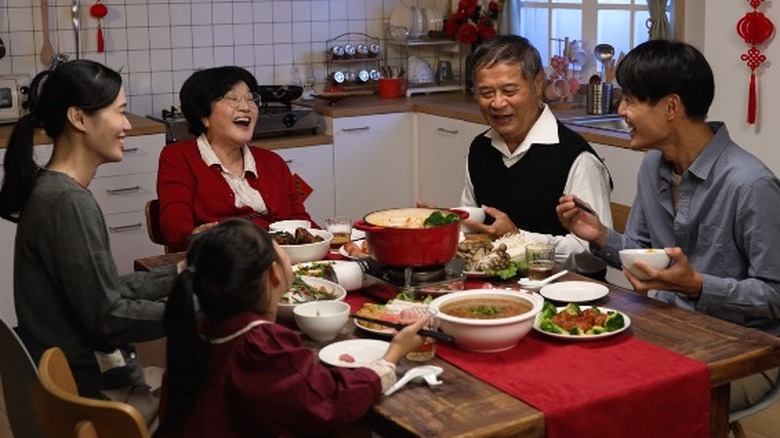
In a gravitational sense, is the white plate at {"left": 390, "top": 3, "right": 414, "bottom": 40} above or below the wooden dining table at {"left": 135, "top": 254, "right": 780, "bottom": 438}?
above

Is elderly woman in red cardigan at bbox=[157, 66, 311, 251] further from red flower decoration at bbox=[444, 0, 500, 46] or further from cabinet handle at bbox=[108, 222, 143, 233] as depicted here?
red flower decoration at bbox=[444, 0, 500, 46]

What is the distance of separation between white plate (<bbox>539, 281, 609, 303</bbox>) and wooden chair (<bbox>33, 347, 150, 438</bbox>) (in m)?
1.01

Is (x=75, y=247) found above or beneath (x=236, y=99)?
beneath

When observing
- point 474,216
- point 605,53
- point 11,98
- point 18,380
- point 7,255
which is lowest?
point 7,255

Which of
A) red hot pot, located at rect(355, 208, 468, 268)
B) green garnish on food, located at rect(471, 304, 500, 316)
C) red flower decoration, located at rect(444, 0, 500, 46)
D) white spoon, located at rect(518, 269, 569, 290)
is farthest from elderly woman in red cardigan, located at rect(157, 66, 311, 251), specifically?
red flower decoration, located at rect(444, 0, 500, 46)

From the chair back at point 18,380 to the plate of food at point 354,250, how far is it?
36.0 inches

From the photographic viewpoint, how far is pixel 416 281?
2.58m

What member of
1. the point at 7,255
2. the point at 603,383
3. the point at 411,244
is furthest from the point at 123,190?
the point at 603,383

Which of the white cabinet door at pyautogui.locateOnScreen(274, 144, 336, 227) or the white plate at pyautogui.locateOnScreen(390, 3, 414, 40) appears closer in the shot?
the white cabinet door at pyautogui.locateOnScreen(274, 144, 336, 227)

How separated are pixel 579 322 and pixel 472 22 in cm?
364

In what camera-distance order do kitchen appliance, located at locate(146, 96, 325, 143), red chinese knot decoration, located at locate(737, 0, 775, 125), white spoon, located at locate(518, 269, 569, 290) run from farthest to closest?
kitchen appliance, located at locate(146, 96, 325, 143) < red chinese knot decoration, located at locate(737, 0, 775, 125) < white spoon, located at locate(518, 269, 569, 290)

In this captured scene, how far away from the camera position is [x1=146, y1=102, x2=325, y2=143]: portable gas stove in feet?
15.9

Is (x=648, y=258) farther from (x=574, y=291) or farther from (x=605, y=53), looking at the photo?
(x=605, y=53)

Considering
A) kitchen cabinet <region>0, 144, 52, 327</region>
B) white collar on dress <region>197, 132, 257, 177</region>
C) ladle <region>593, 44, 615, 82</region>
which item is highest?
ladle <region>593, 44, 615, 82</region>
